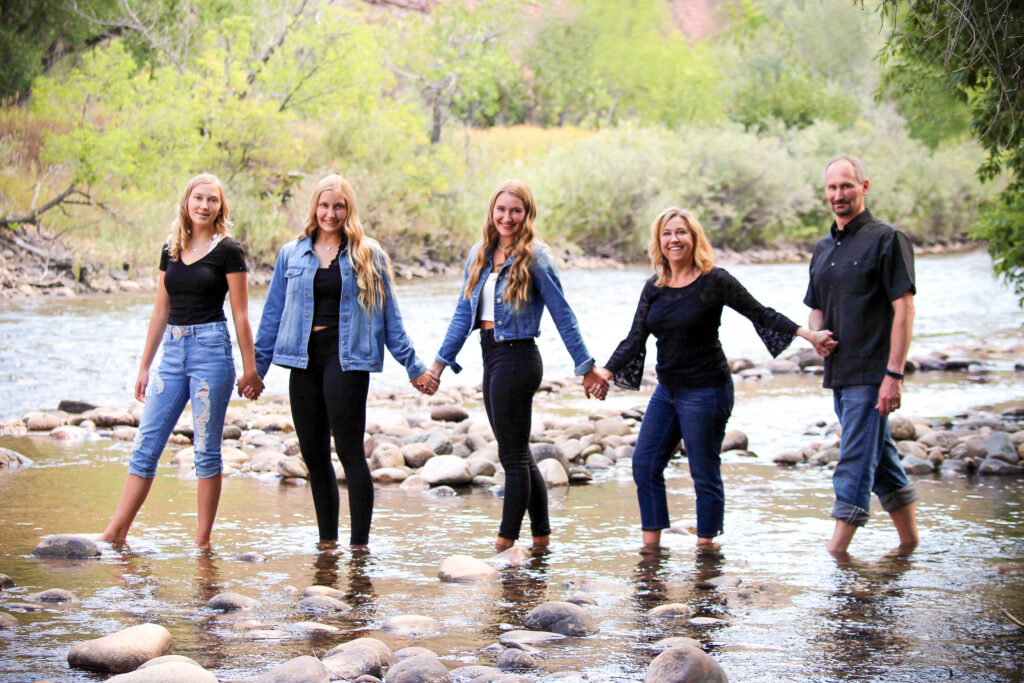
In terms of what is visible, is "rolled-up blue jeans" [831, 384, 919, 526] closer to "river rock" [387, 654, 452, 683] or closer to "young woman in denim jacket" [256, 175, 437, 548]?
"young woman in denim jacket" [256, 175, 437, 548]

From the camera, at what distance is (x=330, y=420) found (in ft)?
19.9

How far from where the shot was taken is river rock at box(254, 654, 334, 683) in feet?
12.5

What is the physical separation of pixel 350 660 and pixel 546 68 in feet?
221

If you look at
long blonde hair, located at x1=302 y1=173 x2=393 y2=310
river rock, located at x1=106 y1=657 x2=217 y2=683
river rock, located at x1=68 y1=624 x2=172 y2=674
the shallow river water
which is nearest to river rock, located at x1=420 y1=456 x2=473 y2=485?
the shallow river water

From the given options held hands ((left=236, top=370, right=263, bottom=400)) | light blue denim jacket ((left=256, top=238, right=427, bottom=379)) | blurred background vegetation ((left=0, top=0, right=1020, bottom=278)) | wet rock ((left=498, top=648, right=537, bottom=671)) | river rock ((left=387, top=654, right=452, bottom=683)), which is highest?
blurred background vegetation ((left=0, top=0, right=1020, bottom=278))

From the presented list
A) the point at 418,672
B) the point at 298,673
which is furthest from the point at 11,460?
the point at 418,672

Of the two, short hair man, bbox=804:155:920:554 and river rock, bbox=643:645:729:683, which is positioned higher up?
short hair man, bbox=804:155:920:554

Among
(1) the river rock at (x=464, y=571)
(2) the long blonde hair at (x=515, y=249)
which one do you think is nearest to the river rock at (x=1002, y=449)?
(2) the long blonde hair at (x=515, y=249)

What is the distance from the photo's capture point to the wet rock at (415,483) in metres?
8.03

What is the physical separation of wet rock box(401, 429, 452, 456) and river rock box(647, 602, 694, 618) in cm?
408

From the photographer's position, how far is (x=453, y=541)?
21.2 ft

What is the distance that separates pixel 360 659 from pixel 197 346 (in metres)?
2.50

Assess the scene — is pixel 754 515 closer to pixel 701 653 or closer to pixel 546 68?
pixel 701 653

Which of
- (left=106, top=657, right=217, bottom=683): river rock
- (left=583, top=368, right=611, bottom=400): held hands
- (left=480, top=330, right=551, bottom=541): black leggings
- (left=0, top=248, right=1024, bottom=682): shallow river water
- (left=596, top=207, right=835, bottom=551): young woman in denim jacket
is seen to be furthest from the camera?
(left=583, top=368, right=611, bottom=400): held hands
